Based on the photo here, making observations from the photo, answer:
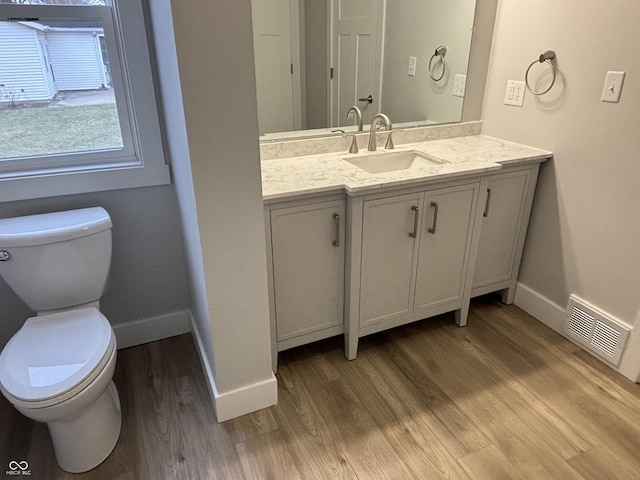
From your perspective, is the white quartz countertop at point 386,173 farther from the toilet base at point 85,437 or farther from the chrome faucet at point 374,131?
the toilet base at point 85,437

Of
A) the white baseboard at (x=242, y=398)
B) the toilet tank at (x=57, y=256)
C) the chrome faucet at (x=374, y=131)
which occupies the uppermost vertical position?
the chrome faucet at (x=374, y=131)

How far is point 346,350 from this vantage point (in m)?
2.07

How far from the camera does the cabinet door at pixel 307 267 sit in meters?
1.74

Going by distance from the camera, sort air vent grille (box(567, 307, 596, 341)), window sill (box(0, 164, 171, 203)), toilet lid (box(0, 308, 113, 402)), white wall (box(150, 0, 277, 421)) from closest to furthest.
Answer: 1. white wall (box(150, 0, 277, 421))
2. toilet lid (box(0, 308, 113, 402))
3. window sill (box(0, 164, 171, 203))
4. air vent grille (box(567, 307, 596, 341))

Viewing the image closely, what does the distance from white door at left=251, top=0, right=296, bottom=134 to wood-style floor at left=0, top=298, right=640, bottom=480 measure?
111 centimetres

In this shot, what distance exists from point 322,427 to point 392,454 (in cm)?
28

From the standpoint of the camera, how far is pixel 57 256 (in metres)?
1.64

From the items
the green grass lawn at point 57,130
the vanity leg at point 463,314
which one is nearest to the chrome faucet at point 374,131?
the vanity leg at point 463,314

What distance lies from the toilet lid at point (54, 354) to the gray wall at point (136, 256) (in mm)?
334

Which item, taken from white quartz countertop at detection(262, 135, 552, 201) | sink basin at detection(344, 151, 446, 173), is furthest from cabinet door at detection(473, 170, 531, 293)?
sink basin at detection(344, 151, 446, 173)

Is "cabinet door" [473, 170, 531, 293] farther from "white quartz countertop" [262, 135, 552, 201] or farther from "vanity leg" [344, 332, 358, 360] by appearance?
"vanity leg" [344, 332, 358, 360]

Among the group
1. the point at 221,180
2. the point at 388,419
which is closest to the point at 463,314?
the point at 388,419

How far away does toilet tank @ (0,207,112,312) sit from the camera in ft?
5.24

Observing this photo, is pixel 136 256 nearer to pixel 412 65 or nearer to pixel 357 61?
pixel 357 61
